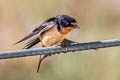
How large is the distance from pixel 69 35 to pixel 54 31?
4028mm

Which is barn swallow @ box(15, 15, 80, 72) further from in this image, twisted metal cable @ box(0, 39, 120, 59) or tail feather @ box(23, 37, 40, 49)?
twisted metal cable @ box(0, 39, 120, 59)

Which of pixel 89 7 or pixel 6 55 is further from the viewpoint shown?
pixel 89 7

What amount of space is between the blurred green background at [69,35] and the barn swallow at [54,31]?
306 centimetres

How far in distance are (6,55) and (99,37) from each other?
538 centimetres

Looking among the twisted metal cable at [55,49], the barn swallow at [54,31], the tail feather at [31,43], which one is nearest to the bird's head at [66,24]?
the barn swallow at [54,31]

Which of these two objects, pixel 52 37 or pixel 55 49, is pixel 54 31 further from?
pixel 55 49

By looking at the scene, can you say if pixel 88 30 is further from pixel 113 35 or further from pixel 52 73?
pixel 52 73

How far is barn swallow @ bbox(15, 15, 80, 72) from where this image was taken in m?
5.11

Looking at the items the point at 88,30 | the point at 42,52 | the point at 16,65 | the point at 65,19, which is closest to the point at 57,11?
the point at 88,30

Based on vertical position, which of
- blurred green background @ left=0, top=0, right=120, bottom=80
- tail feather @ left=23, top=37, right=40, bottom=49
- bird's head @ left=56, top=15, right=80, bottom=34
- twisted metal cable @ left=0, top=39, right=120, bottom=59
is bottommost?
blurred green background @ left=0, top=0, right=120, bottom=80

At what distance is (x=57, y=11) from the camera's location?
9820mm

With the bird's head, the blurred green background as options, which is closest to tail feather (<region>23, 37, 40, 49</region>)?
the bird's head

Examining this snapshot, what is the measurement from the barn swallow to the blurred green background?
3058 mm

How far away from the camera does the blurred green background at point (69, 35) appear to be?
840 cm
